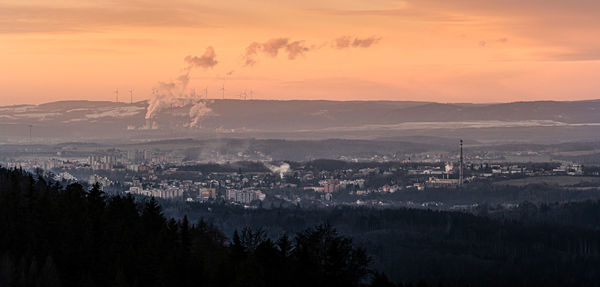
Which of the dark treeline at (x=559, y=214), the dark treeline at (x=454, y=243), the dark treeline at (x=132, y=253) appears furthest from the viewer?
the dark treeline at (x=559, y=214)

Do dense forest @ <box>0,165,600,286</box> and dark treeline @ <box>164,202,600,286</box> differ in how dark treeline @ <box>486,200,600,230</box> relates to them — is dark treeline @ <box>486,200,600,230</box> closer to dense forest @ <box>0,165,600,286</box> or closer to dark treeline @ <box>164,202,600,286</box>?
dark treeline @ <box>164,202,600,286</box>

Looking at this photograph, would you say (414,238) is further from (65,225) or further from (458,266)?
(65,225)

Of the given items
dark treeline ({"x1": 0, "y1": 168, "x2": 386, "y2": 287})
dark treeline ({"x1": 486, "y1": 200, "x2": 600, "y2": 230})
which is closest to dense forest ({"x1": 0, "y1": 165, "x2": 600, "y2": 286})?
dark treeline ({"x1": 0, "y1": 168, "x2": 386, "y2": 287})

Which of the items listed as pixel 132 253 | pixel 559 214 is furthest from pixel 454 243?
pixel 132 253

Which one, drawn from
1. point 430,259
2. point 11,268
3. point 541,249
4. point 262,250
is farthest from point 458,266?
point 11,268

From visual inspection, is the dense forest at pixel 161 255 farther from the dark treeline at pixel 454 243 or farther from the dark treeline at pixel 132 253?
the dark treeline at pixel 454 243

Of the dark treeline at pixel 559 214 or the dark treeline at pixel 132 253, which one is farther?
the dark treeline at pixel 559 214

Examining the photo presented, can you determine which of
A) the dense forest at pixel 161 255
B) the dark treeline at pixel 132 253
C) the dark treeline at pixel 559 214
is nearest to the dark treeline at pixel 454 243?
the dense forest at pixel 161 255

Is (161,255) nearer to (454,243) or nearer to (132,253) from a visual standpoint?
(132,253)

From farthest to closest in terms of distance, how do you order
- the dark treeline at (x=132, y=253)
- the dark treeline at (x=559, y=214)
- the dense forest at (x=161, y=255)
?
1. the dark treeline at (x=559, y=214)
2. the dense forest at (x=161, y=255)
3. the dark treeline at (x=132, y=253)
